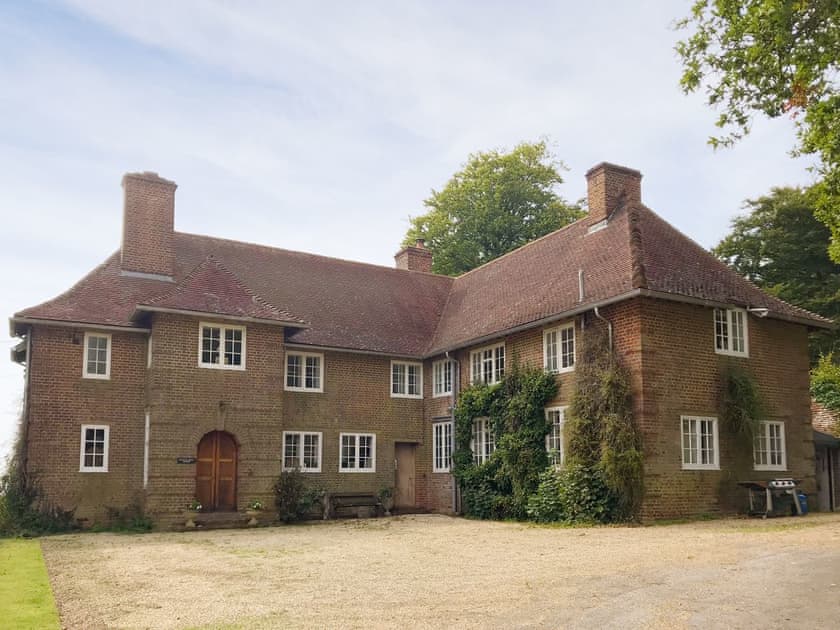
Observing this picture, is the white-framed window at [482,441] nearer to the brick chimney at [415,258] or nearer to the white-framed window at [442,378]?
the white-framed window at [442,378]

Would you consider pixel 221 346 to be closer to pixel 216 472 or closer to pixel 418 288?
pixel 216 472

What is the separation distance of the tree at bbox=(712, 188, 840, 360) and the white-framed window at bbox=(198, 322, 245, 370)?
2408 cm

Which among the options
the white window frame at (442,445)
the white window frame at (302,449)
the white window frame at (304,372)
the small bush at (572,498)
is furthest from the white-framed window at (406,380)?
the small bush at (572,498)

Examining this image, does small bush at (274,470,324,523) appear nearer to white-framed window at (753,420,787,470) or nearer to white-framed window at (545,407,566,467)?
white-framed window at (545,407,566,467)

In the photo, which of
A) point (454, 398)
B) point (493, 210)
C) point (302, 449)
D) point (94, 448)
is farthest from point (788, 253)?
point (94, 448)

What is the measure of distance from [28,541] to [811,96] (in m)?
18.1

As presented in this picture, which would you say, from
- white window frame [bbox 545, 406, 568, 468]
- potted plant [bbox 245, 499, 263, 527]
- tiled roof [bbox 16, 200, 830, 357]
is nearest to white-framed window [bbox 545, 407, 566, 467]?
white window frame [bbox 545, 406, 568, 468]

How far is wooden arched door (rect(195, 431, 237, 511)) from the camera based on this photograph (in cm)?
2009

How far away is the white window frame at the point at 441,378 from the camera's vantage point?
2438cm

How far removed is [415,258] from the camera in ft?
102

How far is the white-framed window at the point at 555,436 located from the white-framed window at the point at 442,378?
484cm

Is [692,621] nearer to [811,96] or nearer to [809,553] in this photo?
[809,553]

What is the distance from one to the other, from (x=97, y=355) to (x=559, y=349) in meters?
12.0

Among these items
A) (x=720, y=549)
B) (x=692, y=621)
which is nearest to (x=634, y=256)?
(x=720, y=549)
